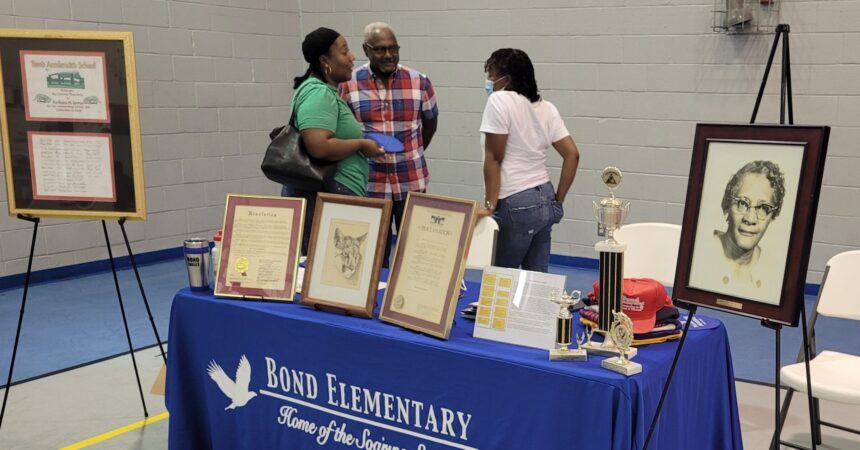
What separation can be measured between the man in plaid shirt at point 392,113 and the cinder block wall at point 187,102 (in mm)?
2554

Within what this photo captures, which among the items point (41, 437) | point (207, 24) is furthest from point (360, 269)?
point (207, 24)

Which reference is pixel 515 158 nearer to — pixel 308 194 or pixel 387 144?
pixel 387 144

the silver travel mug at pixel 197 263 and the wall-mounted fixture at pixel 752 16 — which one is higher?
the wall-mounted fixture at pixel 752 16

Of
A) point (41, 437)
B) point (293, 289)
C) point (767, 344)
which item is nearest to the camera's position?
point (293, 289)

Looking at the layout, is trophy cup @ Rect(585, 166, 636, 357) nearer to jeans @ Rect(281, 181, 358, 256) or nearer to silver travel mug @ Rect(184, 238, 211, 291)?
silver travel mug @ Rect(184, 238, 211, 291)

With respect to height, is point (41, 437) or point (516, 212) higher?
point (516, 212)

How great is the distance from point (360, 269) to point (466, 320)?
1.02ft

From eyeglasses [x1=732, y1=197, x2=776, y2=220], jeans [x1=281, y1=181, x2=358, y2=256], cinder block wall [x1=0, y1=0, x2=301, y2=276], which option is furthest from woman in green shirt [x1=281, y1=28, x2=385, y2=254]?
cinder block wall [x1=0, y1=0, x2=301, y2=276]

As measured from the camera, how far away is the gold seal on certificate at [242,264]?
239cm

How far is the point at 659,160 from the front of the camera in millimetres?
5242

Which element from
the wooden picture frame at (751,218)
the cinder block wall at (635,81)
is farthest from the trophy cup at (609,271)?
the cinder block wall at (635,81)

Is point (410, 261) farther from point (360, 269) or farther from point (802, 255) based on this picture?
point (802, 255)

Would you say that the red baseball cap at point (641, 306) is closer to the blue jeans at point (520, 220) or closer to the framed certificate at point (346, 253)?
the framed certificate at point (346, 253)

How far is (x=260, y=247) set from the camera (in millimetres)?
2395
